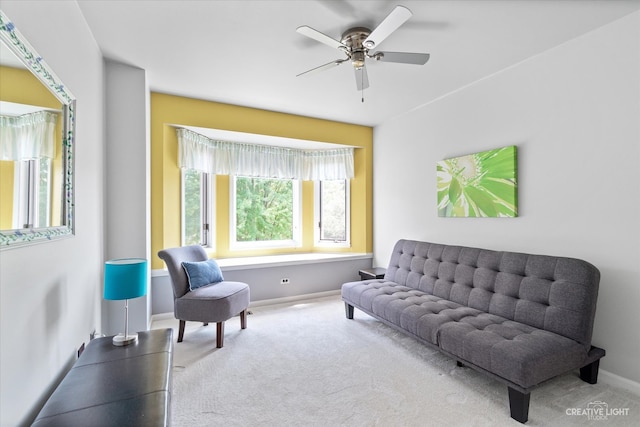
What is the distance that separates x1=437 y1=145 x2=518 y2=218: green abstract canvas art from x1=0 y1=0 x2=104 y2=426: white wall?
3227mm

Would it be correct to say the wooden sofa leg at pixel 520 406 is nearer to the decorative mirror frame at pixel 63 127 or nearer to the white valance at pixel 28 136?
the decorative mirror frame at pixel 63 127

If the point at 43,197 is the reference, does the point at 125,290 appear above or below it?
below

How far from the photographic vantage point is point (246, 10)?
195cm

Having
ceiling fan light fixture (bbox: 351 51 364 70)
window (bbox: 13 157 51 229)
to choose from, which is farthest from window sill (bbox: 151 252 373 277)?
ceiling fan light fixture (bbox: 351 51 364 70)

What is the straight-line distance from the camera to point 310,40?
229 centimetres

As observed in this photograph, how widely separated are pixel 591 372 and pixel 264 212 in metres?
3.83

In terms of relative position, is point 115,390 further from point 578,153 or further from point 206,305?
point 578,153

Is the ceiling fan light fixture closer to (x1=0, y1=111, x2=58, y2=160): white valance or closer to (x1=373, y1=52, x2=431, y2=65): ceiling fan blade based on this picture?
(x1=373, y1=52, x2=431, y2=65): ceiling fan blade

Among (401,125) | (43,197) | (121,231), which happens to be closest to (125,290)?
(43,197)

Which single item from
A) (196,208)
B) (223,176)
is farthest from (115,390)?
(223,176)

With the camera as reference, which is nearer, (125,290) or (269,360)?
(125,290)

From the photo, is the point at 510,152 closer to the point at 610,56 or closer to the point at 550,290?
the point at 610,56

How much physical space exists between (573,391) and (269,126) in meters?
3.79

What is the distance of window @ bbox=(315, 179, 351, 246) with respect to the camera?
15.5 ft
